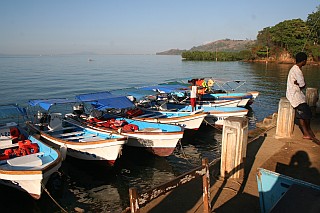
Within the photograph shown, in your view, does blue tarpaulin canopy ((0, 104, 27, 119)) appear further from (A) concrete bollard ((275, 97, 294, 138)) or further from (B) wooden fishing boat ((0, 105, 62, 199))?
(A) concrete bollard ((275, 97, 294, 138))

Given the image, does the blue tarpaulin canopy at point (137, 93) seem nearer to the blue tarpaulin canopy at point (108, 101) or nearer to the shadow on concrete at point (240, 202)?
the blue tarpaulin canopy at point (108, 101)

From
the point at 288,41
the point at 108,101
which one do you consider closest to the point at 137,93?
the point at 108,101

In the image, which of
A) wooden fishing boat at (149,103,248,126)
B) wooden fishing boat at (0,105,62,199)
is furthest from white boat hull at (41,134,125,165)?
wooden fishing boat at (149,103,248,126)

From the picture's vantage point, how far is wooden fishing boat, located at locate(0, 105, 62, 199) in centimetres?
789

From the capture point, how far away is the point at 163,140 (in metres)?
11.6

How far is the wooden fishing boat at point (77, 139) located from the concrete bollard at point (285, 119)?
5819mm

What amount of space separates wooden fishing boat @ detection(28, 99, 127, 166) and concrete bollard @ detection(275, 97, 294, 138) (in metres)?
5.82

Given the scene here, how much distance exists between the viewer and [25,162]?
8758 mm

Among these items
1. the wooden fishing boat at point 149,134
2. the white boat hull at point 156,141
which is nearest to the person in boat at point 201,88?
the wooden fishing boat at point 149,134

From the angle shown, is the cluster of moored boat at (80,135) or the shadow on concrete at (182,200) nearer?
the shadow on concrete at (182,200)

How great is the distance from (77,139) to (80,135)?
2.84ft

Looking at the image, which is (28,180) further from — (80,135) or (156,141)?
(156,141)

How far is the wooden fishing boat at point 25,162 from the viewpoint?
7.89 metres

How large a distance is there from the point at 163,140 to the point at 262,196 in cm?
726
